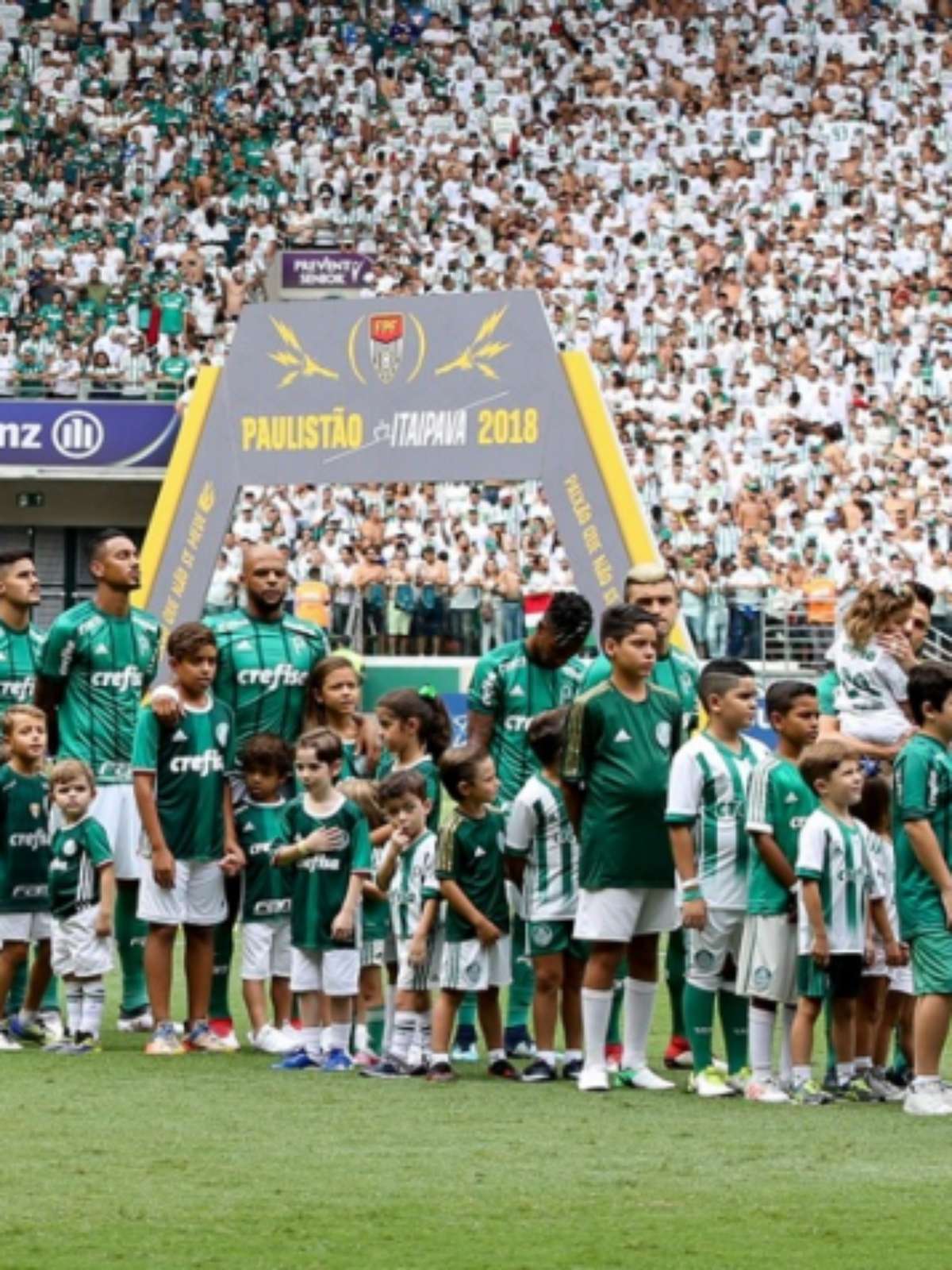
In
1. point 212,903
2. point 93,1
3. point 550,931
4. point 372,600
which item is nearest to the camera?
point 550,931

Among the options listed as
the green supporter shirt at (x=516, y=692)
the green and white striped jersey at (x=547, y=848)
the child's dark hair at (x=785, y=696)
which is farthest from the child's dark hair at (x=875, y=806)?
the green supporter shirt at (x=516, y=692)

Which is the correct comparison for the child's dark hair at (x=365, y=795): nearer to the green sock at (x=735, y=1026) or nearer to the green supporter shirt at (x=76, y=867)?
the green supporter shirt at (x=76, y=867)

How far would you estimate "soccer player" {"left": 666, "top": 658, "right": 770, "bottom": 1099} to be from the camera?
10.1 metres

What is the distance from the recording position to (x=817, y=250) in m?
37.3

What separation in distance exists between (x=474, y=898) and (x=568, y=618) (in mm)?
1266

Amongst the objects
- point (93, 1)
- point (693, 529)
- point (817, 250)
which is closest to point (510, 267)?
point (817, 250)

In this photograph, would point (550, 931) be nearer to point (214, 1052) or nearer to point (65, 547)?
point (214, 1052)

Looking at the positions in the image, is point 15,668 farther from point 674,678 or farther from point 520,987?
point 674,678

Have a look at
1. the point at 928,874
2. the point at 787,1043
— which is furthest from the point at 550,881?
the point at 928,874

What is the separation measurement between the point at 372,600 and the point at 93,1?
16830 mm

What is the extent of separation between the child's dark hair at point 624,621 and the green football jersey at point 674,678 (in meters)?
0.46

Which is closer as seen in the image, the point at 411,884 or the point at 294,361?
the point at 411,884

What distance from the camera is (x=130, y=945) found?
1223 centimetres

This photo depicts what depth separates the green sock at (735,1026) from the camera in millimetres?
10391
